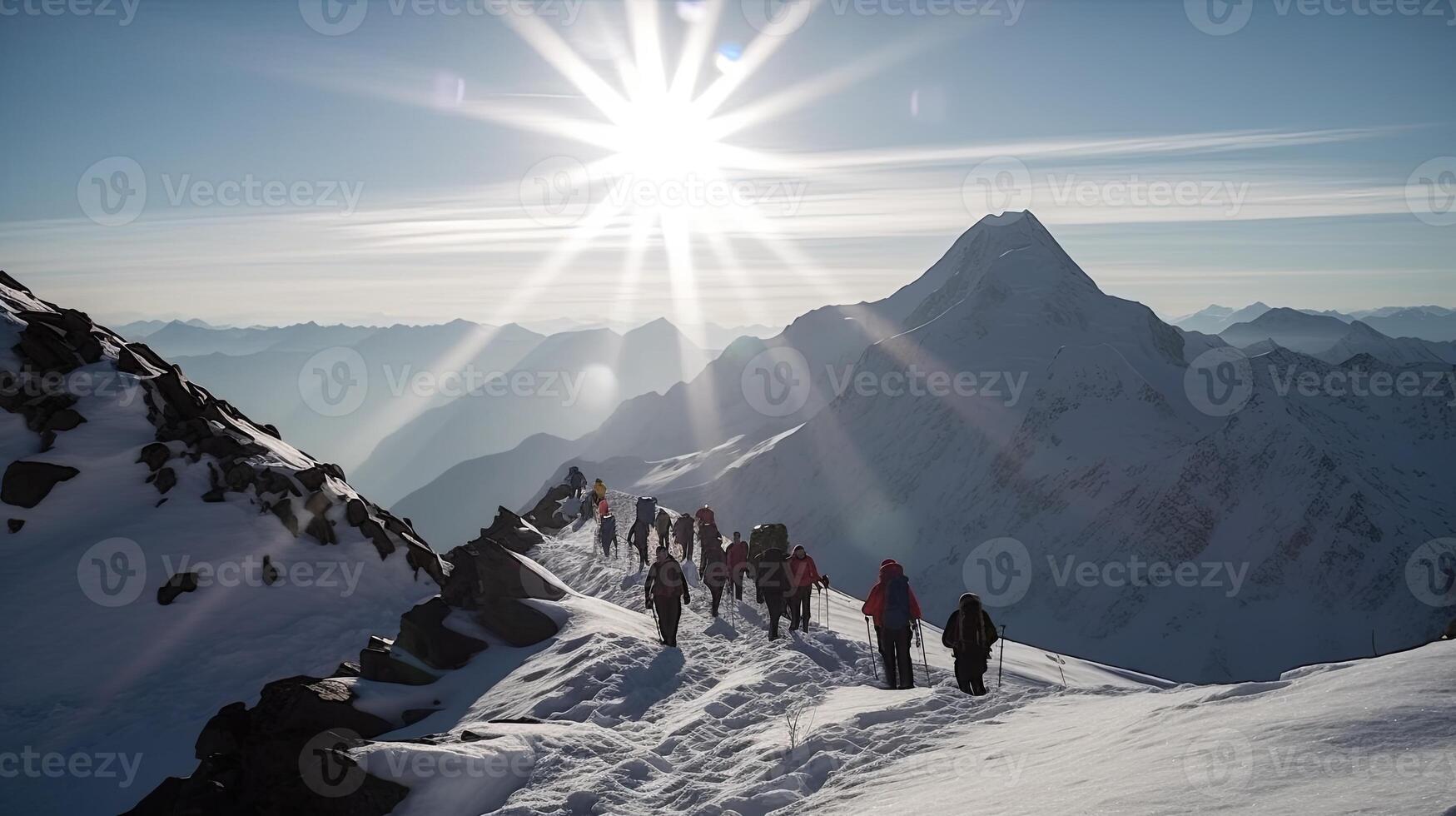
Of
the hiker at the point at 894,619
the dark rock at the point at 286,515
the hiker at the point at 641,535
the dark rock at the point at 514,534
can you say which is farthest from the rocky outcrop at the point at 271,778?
the dark rock at the point at 514,534

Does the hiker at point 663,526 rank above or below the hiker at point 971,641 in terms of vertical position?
above

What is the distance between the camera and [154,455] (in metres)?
23.8

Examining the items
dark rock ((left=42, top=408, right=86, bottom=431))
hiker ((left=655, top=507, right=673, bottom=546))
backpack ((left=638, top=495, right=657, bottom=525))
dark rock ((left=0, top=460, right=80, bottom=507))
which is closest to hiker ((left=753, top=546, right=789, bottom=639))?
backpack ((left=638, top=495, right=657, bottom=525))

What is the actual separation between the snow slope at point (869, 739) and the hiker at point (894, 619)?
0.71 metres

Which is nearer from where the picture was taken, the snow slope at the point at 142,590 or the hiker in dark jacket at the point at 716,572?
the snow slope at the point at 142,590

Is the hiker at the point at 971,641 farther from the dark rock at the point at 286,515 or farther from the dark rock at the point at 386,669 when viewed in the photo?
the dark rock at the point at 286,515

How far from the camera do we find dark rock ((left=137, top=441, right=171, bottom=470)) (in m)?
23.8

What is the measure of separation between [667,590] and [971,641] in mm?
6625

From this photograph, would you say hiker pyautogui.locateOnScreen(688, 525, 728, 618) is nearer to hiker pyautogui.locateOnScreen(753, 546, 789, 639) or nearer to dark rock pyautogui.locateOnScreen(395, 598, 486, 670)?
hiker pyautogui.locateOnScreen(753, 546, 789, 639)

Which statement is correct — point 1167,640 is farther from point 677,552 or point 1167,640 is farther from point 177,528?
point 177,528

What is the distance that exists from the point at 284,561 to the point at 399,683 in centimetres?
965

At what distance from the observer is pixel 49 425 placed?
2327cm

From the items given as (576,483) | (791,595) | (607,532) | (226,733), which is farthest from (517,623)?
(576,483)

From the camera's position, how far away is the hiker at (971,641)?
13.5 m
